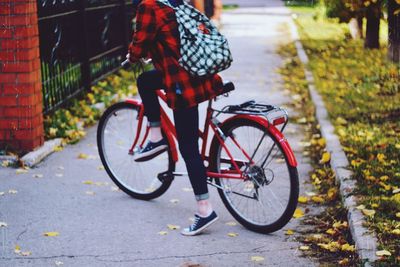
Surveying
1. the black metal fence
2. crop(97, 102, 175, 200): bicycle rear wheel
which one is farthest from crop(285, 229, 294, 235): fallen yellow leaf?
the black metal fence

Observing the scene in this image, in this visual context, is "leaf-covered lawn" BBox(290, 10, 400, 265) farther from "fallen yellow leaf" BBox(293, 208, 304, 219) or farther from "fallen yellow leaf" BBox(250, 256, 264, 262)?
"fallen yellow leaf" BBox(250, 256, 264, 262)

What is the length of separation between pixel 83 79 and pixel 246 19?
16495 millimetres

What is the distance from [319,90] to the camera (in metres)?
10.4

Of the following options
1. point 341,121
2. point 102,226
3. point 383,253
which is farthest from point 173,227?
point 341,121

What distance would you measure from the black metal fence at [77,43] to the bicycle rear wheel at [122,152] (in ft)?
7.36

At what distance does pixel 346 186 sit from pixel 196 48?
→ 1.86m

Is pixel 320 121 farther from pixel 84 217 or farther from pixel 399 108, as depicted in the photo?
pixel 84 217

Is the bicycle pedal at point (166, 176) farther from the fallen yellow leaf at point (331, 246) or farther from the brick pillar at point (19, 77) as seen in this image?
the brick pillar at point (19, 77)

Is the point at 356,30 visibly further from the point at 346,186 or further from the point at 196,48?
the point at 196,48

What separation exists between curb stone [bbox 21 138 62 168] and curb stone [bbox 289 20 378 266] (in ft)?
9.12

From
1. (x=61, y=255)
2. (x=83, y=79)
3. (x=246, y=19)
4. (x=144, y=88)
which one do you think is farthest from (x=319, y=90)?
(x=246, y=19)

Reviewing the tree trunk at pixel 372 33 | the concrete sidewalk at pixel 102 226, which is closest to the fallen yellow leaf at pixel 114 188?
the concrete sidewalk at pixel 102 226

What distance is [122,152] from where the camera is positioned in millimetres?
6086

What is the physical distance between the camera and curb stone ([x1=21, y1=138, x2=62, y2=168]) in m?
6.84
